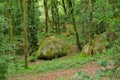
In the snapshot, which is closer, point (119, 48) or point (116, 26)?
point (119, 48)

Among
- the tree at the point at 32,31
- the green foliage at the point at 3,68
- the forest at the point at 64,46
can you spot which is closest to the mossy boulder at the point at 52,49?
the forest at the point at 64,46

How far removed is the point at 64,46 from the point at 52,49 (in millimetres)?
1547

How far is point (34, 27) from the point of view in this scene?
94.5ft

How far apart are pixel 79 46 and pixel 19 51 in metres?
7.49

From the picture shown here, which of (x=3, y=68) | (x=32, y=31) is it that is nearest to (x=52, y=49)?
(x=32, y=31)

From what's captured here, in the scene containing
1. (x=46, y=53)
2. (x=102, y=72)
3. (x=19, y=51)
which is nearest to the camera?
(x=102, y=72)

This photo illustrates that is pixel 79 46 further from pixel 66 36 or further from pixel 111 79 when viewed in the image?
pixel 111 79

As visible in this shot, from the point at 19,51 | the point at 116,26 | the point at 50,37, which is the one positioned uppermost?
the point at 116,26

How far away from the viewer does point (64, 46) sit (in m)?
26.4

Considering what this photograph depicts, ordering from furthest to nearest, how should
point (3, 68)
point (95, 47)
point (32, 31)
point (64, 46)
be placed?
point (32, 31) → point (64, 46) → point (95, 47) → point (3, 68)

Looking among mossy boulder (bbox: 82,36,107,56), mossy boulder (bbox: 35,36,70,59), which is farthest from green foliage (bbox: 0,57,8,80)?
mossy boulder (bbox: 35,36,70,59)

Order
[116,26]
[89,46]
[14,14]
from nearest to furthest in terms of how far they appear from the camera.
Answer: [116,26]
[89,46]
[14,14]

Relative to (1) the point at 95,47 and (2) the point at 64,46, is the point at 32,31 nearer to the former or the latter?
(2) the point at 64,46

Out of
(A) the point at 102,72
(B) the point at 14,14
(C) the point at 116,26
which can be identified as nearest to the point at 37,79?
(C) the point at 116,26
